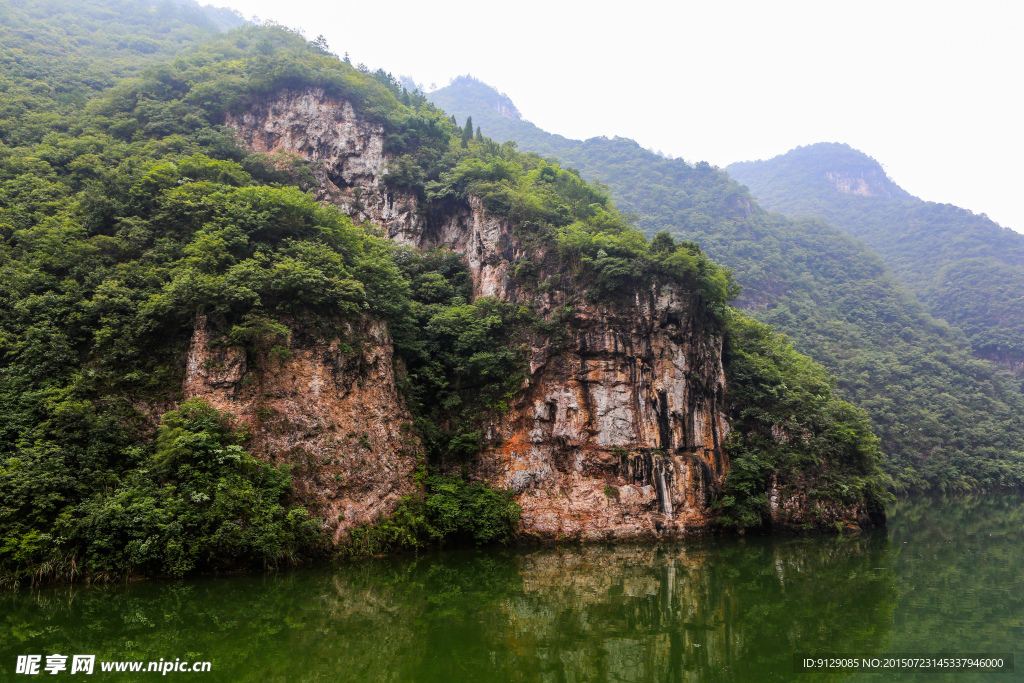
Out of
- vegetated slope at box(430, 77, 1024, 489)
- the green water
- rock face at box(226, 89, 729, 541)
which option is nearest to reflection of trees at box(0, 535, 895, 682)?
the green water

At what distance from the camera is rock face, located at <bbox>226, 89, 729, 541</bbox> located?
1878 centimetres

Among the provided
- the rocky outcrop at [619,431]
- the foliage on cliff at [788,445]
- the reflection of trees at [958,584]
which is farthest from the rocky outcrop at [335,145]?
the reflection of trees at [958,584]

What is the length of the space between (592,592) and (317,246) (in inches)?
562

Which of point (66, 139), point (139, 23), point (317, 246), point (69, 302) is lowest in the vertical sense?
point (69, 302)

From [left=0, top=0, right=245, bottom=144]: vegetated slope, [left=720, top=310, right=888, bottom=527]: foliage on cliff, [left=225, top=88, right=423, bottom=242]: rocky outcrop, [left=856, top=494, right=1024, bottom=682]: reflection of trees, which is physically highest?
[left=0, top=0, right=245, bottom=144]: vegetated slope

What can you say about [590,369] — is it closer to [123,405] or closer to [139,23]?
[123,405]

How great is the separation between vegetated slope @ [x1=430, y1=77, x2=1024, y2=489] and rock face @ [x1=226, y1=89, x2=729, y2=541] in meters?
23.2

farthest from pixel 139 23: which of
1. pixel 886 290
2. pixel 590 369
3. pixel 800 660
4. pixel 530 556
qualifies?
pixel 886 290

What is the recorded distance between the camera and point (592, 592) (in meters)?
11.0

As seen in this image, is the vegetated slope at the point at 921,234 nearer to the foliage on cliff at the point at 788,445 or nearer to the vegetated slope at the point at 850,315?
the vegetated slope at the point at 850,315

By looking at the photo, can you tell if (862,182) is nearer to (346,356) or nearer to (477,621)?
(346,356)

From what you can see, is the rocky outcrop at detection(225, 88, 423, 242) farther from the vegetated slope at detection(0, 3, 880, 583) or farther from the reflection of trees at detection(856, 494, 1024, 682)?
the reflection of trees at detection(856, 494, 1024, 682)

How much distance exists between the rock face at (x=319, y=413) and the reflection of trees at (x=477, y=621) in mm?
2736

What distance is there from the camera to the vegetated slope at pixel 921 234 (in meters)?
51.9
